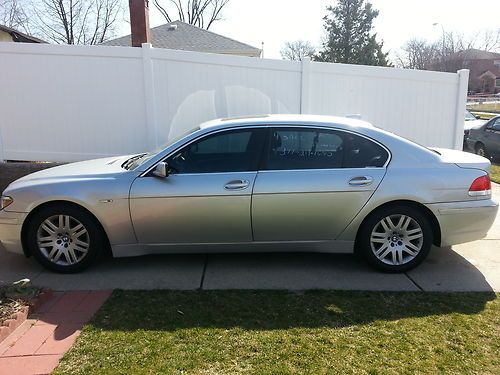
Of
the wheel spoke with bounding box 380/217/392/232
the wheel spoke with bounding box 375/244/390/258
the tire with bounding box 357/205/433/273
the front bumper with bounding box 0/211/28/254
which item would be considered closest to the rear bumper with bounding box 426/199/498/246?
the tire with bounding box 357/205/433/273

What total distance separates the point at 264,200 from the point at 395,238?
141 centimetres

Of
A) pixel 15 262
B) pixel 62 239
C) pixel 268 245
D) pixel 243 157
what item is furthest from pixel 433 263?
pixel 15 262

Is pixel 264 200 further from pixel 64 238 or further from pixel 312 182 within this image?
pixel 64 238

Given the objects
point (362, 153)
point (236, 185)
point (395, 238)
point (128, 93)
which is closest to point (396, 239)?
point (395, 238)

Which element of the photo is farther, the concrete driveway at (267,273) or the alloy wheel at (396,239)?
the alloy wheel at (396,239)

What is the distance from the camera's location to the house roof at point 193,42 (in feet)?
66.2

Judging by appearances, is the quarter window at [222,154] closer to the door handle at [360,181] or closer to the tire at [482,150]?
the door handle at [360,181]

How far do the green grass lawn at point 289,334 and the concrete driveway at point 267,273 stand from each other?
0.23m

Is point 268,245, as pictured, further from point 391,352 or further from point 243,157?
point 391,352

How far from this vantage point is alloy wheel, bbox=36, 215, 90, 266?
4.40 m

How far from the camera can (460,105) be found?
26.8ft

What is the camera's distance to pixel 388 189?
14.2 ft

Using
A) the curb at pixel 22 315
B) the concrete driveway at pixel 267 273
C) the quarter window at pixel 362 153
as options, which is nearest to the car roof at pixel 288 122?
the quarter window at pixel 362 153

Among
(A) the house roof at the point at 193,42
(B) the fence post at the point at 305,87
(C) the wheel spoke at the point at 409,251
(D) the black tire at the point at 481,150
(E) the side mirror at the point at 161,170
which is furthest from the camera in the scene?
(A) the house roof at the point at 193,42
